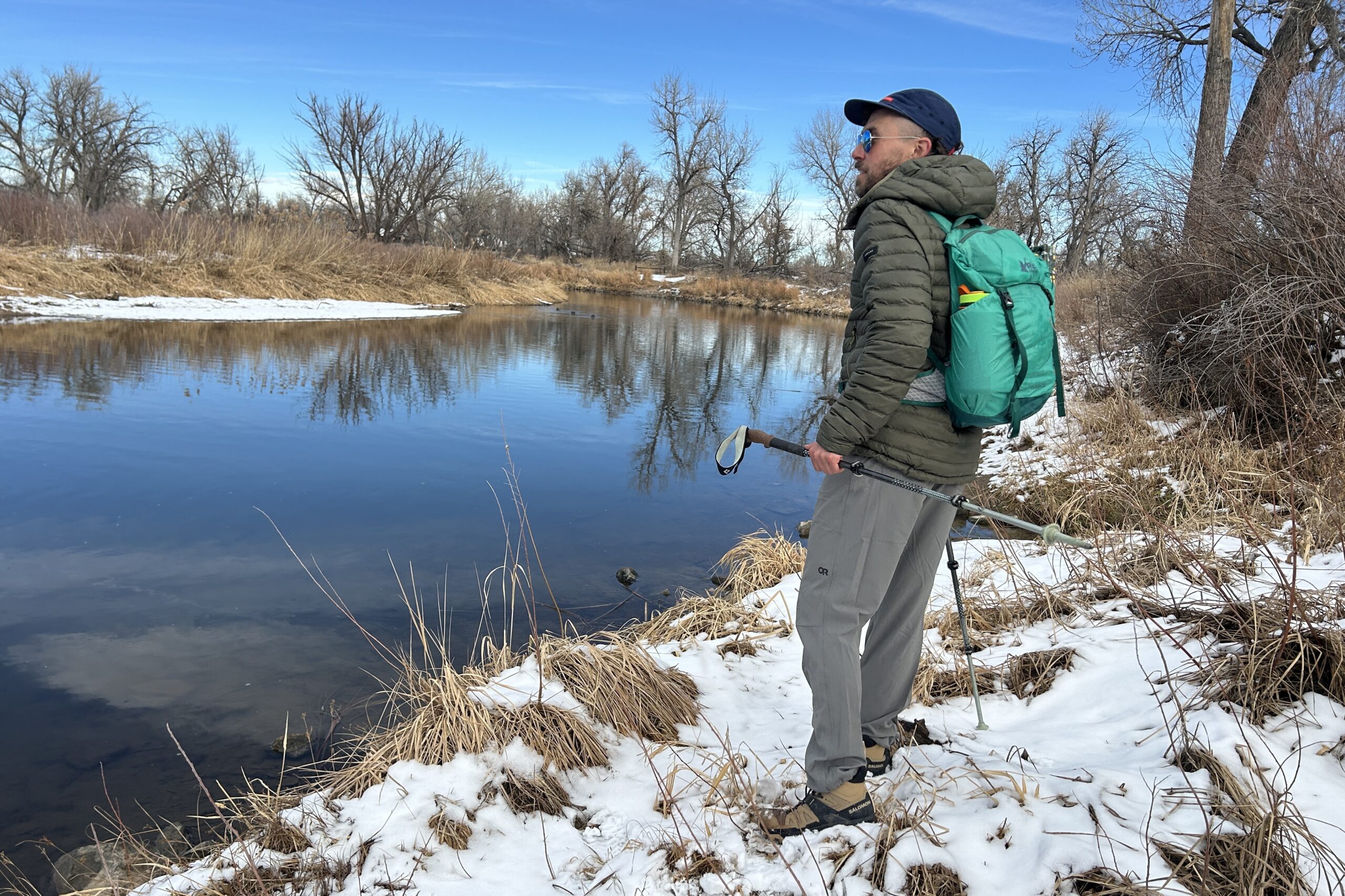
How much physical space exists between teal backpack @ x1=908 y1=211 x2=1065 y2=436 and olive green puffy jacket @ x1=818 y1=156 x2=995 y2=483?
5 cm

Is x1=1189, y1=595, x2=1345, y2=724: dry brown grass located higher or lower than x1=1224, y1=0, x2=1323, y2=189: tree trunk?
lower

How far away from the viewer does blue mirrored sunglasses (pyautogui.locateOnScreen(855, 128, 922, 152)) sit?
2164 millimetres

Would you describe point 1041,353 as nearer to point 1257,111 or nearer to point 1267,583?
point 1267,583

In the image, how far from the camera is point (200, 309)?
1561 cm

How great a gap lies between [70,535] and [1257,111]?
987 cm

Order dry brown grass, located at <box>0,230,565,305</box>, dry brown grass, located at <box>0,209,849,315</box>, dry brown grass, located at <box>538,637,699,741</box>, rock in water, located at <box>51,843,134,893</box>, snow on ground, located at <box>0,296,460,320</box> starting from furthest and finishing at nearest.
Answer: dry brown grass, located at <box>0,209,849,315</box> < dry brown grass, located at <box>0,230,565,305</box> < snow on ground, located at <box>0,296,460,320</box> < dry brown grass, located at <box>538,637,699,741</box> < rock in water, located at <box>51,843,134,893</box>

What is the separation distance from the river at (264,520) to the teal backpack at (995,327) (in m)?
2.83

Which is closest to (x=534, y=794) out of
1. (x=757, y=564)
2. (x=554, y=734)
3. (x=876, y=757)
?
(x=554, y=734)

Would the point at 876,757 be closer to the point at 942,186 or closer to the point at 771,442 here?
the point at 771,442

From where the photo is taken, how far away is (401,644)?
3.93 meters

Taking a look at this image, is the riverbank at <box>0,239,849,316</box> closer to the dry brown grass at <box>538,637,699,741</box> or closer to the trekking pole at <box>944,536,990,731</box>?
the dry brown grass at <box>538,637,699,741</box>

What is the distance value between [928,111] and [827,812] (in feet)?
6.24

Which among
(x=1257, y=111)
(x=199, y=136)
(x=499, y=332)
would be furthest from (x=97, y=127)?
(x=1257, y=111)

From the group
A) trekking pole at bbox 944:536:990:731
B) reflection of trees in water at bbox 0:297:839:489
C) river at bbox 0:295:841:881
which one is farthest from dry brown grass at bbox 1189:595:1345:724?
reflection of trees in water at bbox 0:297:839:489
